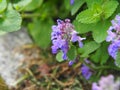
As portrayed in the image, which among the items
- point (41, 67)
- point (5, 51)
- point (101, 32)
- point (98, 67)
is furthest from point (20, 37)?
point (101, 32)

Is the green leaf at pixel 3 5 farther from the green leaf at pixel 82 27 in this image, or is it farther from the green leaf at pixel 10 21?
the green leaf at pixel 82 27

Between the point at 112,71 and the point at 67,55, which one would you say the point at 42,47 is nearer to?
the point at 112,71

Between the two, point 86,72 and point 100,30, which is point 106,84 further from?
point 100,30

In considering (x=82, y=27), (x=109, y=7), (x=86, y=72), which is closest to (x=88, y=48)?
(x=82, y=27)

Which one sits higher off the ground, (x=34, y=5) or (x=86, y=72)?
(x=34, y=5)

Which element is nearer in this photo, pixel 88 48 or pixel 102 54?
pixel 88 48

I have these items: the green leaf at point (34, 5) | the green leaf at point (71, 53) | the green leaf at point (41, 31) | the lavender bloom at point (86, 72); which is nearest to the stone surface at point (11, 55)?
the green leaf at point (41, 31)

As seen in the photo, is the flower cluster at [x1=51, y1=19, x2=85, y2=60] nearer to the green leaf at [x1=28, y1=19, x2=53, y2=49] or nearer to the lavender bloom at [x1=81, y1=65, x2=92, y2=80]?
the lavender bloom at [x1=81, y1=65, x2=92, y2=80]
